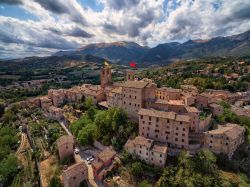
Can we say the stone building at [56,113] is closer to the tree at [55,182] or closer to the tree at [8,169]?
the tree at [8,169]

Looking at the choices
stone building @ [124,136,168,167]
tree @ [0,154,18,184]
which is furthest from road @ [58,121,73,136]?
stone building @ [124,136,168,167]

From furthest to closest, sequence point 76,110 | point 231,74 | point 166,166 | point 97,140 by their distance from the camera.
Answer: point 231,74 < point 76,110 < point 97,140 < point 166,166

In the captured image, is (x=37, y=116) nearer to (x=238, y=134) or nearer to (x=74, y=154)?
(x=74, y=154)

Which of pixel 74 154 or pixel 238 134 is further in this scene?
pixel 74 154

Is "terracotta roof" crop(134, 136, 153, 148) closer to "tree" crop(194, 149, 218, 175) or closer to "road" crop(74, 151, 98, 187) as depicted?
"tree" crop(194, 149, 218, 175)

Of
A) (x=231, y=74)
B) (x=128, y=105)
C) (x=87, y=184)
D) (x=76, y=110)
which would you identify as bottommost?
(x=87, y=184)

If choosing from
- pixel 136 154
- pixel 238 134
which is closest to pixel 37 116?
pixel 136 154

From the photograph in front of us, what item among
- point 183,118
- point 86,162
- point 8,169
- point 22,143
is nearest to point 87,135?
point 86,162
